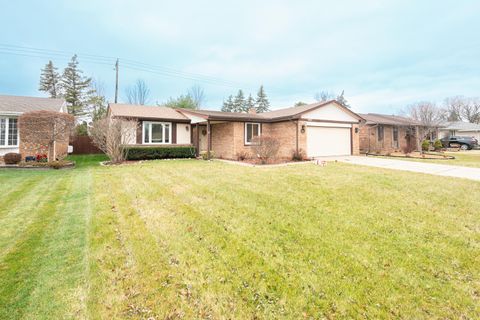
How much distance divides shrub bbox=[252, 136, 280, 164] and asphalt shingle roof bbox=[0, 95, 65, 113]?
13.6 m

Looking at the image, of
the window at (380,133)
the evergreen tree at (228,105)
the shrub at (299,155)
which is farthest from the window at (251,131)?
the evergreen tree at (228,105)

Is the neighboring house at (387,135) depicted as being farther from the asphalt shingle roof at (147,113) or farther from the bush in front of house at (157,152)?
the asphalt shingle roof at (147,113)

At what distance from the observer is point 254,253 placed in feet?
11.5

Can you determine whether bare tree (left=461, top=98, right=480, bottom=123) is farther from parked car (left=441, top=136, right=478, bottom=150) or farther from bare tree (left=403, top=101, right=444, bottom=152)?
bare tree (left=403, top=101, right=444, bottom=152)

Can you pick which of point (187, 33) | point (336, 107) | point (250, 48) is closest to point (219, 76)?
point (250, 48)

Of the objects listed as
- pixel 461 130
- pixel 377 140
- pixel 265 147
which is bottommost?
pixel 265 147

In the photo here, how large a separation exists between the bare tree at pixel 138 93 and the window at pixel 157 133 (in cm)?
2298

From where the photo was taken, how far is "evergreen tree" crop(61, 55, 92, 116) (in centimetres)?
3177

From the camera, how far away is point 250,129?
650 inches

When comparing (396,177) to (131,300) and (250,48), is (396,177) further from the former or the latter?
(250,48)

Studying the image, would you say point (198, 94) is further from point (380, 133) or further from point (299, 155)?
point (299, 155)

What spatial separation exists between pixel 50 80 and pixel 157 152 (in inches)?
1211

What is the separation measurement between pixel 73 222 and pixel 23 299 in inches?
94.7

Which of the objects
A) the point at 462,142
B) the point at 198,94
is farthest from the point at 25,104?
the point at 462,142
